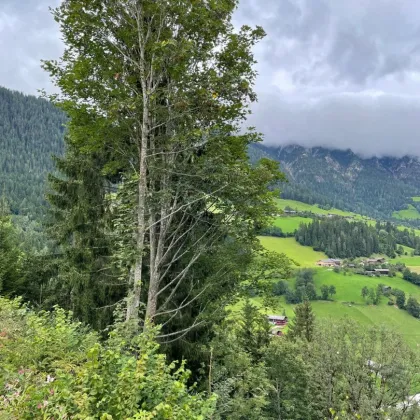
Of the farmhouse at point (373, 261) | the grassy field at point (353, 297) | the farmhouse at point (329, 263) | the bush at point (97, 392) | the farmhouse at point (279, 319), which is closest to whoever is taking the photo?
the bush at point (97, 392)

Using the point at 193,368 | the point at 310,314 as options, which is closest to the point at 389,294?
the point at 310,314

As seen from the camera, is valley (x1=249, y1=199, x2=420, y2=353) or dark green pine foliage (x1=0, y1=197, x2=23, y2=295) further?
valley (x1=249, y1=199, x2=420, y2=353)

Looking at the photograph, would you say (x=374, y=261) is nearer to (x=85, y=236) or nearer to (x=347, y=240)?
(x=347, y=240)

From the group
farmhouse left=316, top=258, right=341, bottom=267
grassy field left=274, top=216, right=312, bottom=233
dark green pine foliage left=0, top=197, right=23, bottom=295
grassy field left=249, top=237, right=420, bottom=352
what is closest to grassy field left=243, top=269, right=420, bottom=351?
grassy field left=249, top=237, right=420, bottom=352

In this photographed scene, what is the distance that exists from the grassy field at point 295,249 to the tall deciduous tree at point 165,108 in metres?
133

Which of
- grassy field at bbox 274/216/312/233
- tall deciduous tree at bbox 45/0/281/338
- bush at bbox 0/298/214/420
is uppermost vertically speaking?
tall deciduous tree at bbox 45/0/281/338

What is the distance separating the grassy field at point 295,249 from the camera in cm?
14388

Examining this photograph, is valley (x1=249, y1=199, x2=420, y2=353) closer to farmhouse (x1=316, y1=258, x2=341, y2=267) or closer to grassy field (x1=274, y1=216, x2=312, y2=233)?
grassy field (x1=274, y1=216, x2=312, y2=233)

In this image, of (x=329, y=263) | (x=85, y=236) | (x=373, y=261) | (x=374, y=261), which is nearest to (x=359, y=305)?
(x=329, y=263)

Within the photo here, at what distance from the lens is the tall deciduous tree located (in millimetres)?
10016

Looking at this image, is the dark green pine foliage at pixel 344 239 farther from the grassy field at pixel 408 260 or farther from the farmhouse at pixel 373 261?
the farmhouse at pixel 373 261

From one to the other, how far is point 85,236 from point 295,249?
475ft

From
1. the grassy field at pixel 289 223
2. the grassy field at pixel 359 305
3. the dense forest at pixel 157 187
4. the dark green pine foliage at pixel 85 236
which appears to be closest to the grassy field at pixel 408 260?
the grassy field at pixel 359 305

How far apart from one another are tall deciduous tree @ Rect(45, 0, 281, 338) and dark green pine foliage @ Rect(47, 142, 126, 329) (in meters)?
4.64
